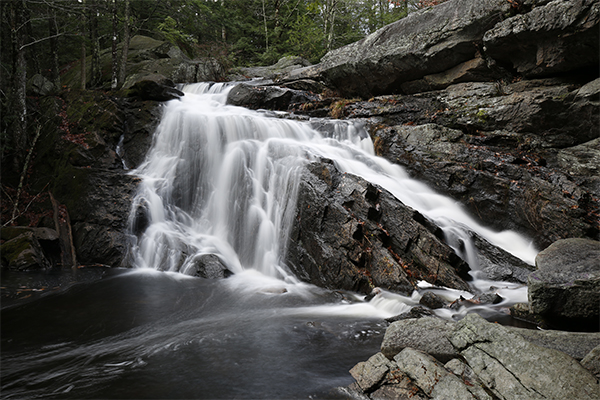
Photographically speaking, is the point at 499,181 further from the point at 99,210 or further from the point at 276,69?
the point at 276,69

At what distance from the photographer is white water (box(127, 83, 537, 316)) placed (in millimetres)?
7535

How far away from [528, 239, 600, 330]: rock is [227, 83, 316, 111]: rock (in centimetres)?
1182

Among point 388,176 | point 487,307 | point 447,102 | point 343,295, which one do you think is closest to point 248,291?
point 343,295

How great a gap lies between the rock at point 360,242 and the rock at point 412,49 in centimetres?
624

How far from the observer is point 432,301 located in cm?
544

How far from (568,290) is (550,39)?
769 cm

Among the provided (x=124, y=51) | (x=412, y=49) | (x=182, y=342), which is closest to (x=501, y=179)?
(x=412, y=49)

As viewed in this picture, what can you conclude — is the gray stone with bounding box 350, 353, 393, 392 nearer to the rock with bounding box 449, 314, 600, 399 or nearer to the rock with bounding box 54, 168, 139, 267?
the rock with bounding box 449, 314, 600, 399

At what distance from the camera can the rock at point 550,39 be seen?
7.80 m

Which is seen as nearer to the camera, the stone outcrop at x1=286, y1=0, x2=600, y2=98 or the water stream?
the water stream

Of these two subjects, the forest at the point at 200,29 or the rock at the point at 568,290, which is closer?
the rock at the point at 568,290

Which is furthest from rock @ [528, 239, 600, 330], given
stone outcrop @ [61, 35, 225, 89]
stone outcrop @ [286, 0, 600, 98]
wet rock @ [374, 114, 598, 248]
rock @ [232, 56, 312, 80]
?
rock @ [232, 56, 312, 80]

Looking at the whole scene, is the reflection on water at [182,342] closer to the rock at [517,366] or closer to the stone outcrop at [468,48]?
the rock at [517,366]

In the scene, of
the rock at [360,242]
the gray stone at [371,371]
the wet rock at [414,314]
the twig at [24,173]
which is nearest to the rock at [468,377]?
the gray stone at [371,371]
